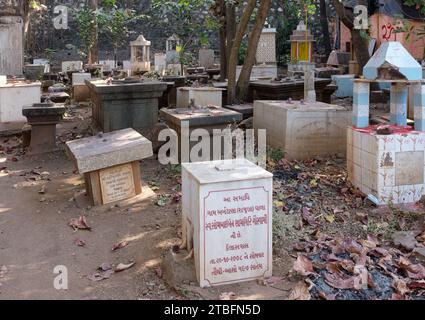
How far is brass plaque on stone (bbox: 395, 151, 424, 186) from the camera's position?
5.37m

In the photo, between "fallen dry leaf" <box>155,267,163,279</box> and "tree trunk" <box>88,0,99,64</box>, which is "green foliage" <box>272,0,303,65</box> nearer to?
"tree trunk" <box>88,0,99,64</box>

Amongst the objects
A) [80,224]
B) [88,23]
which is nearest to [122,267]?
[80,224]

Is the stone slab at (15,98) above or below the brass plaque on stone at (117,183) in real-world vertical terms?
above

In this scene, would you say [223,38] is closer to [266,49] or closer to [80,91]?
[80,91]

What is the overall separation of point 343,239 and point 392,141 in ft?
4.61

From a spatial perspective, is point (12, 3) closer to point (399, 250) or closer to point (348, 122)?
point (348, 122)

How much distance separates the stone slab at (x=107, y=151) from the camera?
5.13 meters

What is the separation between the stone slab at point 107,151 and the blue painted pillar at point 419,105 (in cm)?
273

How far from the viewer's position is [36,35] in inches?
933

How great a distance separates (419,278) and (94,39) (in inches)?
645

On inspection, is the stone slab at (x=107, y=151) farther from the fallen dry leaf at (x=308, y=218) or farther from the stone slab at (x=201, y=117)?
the fallen dry leaf at (x=308, y=218)

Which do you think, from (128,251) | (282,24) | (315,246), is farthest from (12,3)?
(282,24)

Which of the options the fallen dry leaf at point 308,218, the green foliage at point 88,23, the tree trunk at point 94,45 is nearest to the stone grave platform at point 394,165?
the fallen dry leaf at point 308,218

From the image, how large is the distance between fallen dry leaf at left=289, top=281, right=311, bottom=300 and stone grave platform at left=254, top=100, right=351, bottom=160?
142 inches
